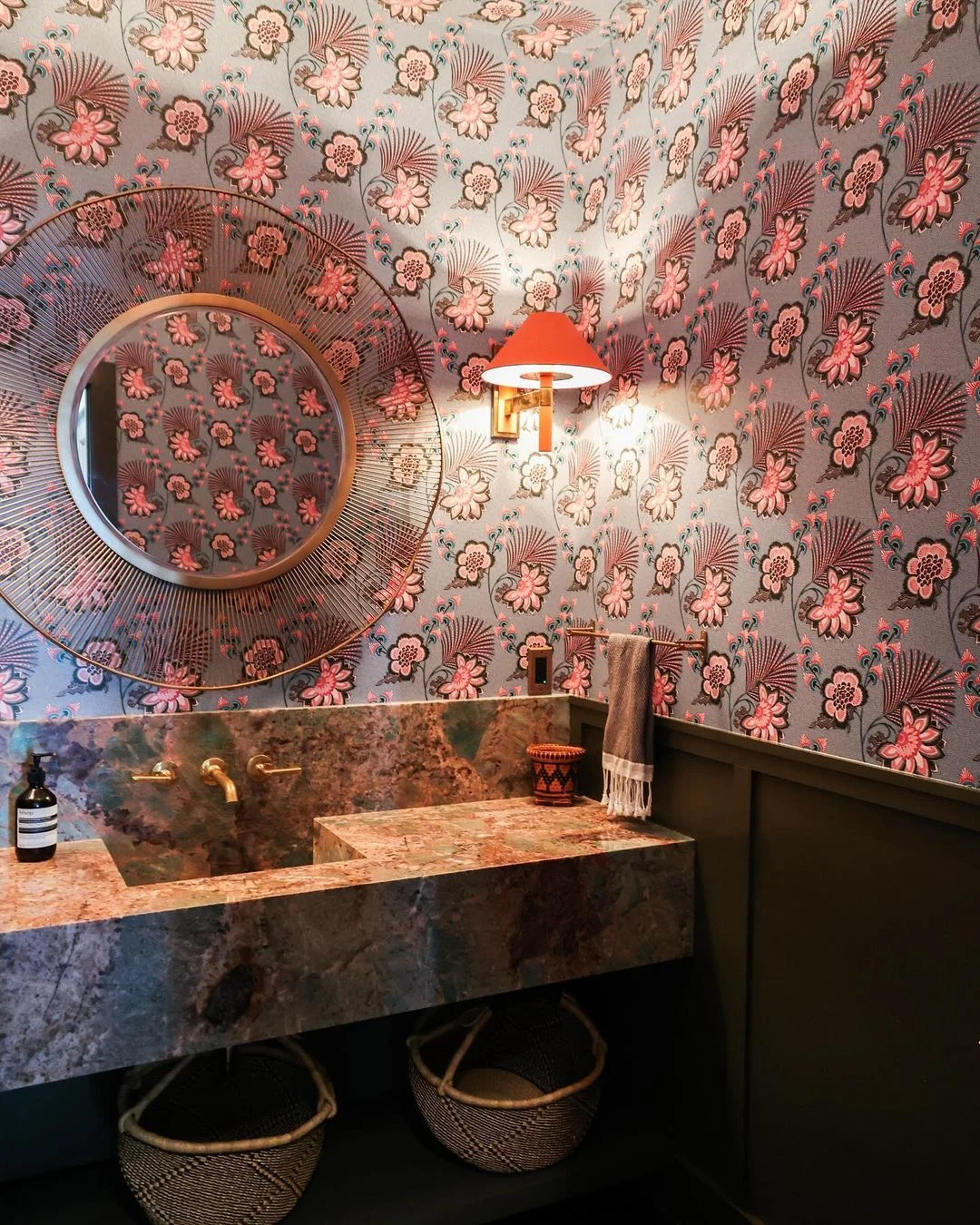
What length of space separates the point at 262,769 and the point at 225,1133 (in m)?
0.75

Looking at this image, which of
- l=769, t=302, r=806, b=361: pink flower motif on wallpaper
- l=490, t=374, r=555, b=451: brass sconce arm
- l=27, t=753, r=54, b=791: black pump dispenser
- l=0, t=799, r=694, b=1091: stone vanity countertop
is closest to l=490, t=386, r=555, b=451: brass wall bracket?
l=490, t=374, r=555, b=451: brass sconce arm

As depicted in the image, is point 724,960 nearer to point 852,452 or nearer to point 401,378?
point 852,452

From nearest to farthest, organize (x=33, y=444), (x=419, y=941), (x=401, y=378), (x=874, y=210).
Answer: (x=874, y=210) < (x=419, y=941) < (x=33, y=444) < (x=401, y=378)

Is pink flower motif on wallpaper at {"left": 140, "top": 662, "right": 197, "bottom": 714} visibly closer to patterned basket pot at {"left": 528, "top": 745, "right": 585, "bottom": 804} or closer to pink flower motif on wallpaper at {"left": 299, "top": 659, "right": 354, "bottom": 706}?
pink flower motif on wallpaper at {"left": 299, "top": 659, "right": 354, "bottom": 706}

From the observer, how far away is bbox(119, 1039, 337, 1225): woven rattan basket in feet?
5.71

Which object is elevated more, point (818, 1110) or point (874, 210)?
point (874, 210)

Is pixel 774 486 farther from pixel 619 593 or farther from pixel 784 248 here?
pixel 619 593

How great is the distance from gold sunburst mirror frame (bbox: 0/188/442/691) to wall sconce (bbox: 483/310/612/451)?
9.3 inches

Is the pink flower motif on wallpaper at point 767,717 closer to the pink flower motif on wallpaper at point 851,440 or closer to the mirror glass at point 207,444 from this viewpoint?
the pink flower motif on wallpaper at point 851,440

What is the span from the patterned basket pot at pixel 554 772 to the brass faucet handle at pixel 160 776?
84cm

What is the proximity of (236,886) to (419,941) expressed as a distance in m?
0.35

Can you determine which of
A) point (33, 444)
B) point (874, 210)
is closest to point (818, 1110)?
point (874, 210)

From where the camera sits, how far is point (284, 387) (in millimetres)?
2098

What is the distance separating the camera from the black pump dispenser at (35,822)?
5.94ft
